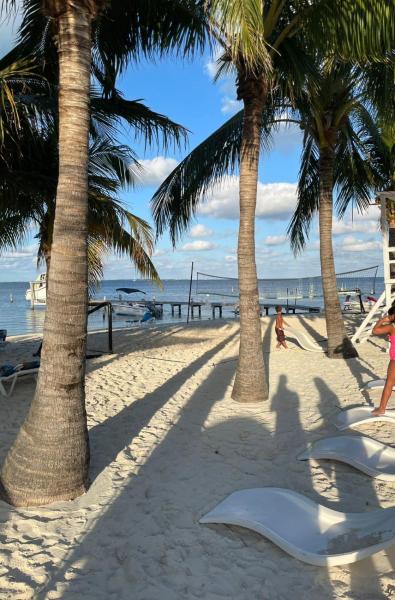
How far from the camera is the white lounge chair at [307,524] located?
3.15 m

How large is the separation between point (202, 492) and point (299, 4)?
6.55 metres

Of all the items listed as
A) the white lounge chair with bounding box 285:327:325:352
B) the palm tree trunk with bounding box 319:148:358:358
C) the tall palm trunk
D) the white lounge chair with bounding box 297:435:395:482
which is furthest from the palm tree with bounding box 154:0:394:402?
the white lounge chair with bounding box 285:327:325:352

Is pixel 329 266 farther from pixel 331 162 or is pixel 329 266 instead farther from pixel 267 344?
pixel 267 344

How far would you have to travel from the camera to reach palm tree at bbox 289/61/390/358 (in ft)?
31.3

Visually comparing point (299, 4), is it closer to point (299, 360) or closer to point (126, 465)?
point (126, 465)

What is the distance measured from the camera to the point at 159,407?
735 cm

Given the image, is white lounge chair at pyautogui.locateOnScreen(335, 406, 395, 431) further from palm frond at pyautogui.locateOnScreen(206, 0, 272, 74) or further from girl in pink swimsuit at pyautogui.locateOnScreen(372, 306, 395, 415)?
palm frond at pyautogui.locateOnScreen(206, 0, 272, 74)

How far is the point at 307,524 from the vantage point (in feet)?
11.7

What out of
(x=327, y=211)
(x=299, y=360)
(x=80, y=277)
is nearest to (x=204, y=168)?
(x=327, y=211)

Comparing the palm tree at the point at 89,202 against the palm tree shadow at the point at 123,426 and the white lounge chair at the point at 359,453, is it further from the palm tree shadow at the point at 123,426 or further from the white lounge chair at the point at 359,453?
the white lounge chair at the point at 359,453

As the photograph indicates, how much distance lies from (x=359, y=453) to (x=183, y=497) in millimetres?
1902

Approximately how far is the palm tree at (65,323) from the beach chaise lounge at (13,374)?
13.0ft


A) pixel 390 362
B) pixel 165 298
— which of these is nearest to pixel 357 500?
pixel 390 362

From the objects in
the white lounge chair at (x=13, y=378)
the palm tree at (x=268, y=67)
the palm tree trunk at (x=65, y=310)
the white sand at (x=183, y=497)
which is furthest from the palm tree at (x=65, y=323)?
the white lounge chair at (x=13, y=378)
